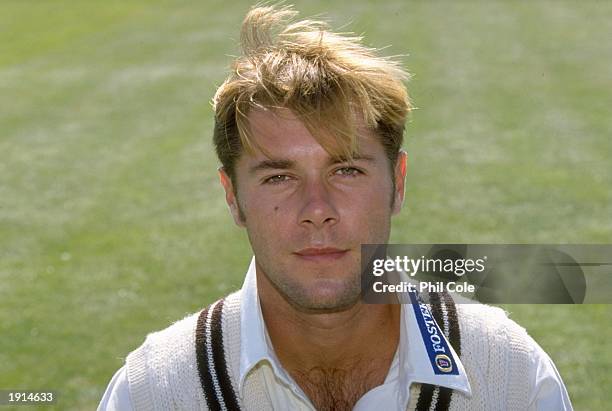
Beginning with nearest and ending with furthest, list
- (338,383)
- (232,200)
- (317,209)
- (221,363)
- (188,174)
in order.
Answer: (317,209) → (221,363) → (338,383) → (232,200) → (188,174)

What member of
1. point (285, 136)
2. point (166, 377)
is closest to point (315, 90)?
point (285, 136)

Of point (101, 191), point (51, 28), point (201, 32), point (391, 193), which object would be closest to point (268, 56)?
point (391, 193)

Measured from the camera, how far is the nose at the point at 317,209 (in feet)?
10.0

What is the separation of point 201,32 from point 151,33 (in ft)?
3.90

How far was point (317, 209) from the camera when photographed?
10.1 feet

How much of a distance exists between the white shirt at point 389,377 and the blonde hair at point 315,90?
584 millimetres

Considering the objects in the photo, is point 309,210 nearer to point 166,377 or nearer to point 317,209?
point 317,209

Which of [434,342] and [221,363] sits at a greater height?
[434,342]

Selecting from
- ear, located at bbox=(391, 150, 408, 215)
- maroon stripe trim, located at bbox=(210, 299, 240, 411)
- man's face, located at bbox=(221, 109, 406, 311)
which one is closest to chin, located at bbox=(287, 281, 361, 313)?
man's face, located at bbox=(221, 109, 406, 311)

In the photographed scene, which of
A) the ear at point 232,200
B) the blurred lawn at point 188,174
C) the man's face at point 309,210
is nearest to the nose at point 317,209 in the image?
the man's face at point 309,210

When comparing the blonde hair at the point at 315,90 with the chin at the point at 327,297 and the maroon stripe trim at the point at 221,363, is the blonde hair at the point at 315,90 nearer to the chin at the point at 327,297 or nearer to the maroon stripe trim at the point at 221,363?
the chin at the point at 327,297

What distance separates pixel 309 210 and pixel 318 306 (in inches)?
12.4

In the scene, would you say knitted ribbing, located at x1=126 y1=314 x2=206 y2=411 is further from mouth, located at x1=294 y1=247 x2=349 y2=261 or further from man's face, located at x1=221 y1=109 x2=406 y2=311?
mouth, located at x1=294 y1=247 x2=349 y2=261

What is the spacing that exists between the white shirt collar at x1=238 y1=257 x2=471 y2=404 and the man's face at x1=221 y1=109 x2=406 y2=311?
0.13 m
